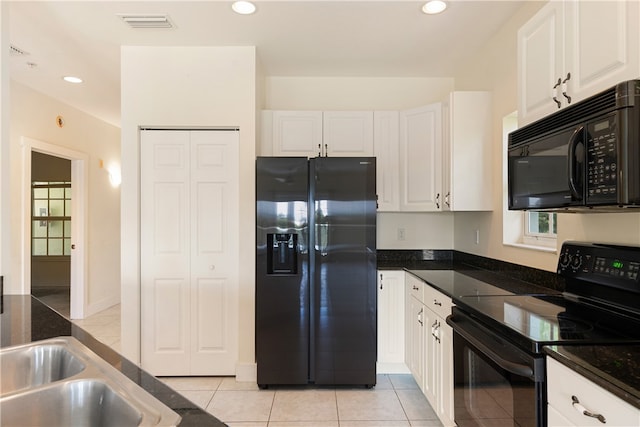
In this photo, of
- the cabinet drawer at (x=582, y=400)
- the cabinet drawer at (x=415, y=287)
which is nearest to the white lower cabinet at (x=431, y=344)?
the cabinet drawer at (x=415, y=287)

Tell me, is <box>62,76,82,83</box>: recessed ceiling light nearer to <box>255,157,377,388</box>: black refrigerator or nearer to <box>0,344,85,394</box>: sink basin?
<box>255,157,377,388</box>: black refrigerator

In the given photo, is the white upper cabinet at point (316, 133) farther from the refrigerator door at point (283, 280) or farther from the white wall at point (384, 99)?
the refrigerator door at point (283, 280)

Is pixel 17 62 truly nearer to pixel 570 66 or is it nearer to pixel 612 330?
pixel 570 66

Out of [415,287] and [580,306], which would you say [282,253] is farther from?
[580,306]

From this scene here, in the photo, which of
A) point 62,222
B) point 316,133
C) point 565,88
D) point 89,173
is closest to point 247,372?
point 316,133

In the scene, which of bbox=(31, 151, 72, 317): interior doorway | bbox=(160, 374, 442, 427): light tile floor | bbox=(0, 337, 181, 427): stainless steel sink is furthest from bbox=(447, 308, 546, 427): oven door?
bbox=(31, 151, 72, 317): interior doorway

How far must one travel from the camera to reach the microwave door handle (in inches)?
49.1

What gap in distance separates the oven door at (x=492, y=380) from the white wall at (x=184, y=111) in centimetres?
167

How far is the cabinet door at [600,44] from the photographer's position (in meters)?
1.15

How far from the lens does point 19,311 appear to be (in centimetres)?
161

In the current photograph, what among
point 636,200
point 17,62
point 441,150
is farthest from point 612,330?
point 17,62

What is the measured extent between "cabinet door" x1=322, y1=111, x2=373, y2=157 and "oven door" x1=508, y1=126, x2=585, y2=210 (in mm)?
1586

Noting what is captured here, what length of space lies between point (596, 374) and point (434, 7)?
87.6 inches

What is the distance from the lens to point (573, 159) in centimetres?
125
